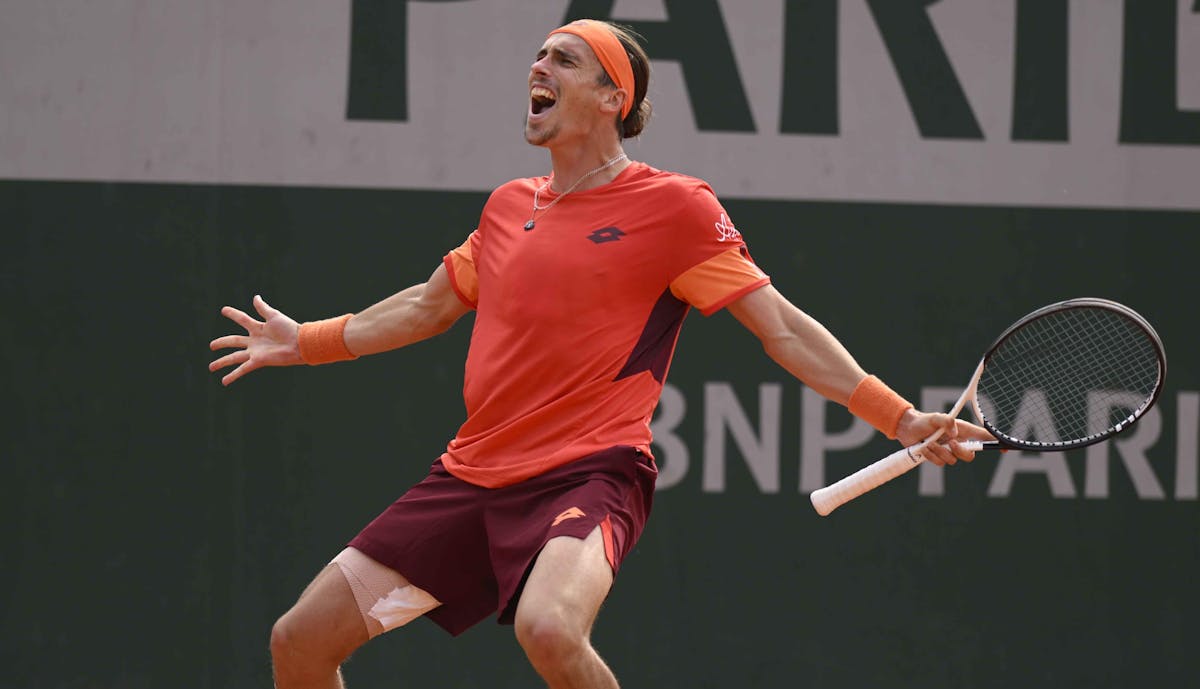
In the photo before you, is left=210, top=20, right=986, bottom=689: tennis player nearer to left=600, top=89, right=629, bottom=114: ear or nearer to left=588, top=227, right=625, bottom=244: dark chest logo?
left=588, top=227, right=625, bottom=244: dark chest logo

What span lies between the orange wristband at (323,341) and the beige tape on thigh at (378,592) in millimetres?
655

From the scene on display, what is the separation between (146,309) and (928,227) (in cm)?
274

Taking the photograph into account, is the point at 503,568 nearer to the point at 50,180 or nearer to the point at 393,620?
the point at 393,620

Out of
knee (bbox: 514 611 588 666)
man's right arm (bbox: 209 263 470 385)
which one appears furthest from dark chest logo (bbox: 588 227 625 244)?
knee (bbox: 514 611 588 666)

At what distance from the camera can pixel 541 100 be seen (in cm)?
390

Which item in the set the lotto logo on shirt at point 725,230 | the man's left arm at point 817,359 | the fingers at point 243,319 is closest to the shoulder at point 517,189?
the lotto logo on shirt at point 725,230

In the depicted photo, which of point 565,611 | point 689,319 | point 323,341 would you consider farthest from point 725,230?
point 689,319

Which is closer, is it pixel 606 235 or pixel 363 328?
pixel 606 235

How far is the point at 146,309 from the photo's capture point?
5.36 meters

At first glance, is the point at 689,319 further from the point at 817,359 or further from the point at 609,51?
the point at 817,359

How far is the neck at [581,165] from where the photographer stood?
3846mm

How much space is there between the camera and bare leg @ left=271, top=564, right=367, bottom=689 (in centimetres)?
356

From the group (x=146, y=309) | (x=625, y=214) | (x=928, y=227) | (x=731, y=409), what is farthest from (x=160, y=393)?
(x=928, y=227)

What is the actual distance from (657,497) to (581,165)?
73.5 inches
